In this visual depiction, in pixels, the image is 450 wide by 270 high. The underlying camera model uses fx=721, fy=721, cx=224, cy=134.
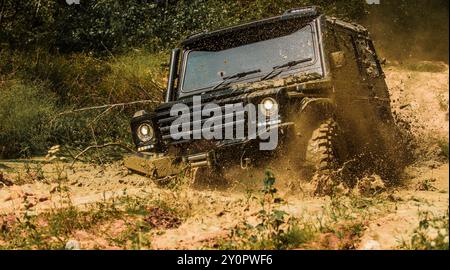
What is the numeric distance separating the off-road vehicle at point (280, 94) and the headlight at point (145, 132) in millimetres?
10

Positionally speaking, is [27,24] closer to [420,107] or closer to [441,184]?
[420,107]

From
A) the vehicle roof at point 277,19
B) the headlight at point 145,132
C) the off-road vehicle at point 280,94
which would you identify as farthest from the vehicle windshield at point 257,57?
the headlight at point 145,132

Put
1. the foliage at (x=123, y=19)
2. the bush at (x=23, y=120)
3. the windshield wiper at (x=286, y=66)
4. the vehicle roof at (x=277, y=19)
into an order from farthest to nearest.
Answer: the foliage at (x=123, y=19)
the bush at (x=23, y=120)
the vehicle roof at (x=277, y=19)
the windshield wiper at (x=286, y=66)

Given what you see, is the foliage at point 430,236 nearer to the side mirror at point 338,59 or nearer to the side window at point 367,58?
the side mirror at point 338,59

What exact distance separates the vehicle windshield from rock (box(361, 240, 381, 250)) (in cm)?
248

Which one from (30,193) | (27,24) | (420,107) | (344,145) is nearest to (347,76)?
(344,145)

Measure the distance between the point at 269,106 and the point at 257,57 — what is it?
940mm

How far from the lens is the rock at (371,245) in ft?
16.1

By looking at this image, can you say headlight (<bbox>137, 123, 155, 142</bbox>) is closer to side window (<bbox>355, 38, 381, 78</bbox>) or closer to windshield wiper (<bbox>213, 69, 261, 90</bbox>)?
windshield wiper (<bbox>213, 69, 261, 90</bbox>)

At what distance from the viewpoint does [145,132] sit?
291 inches

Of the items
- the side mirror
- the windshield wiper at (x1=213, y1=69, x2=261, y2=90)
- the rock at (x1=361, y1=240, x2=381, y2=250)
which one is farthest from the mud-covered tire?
the rock at (x1=361, y1=240, x2=381, y2=250)

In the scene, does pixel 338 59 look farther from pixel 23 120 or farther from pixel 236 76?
pixel 23 120

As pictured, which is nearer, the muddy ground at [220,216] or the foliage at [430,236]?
the foliage at [430,236]
